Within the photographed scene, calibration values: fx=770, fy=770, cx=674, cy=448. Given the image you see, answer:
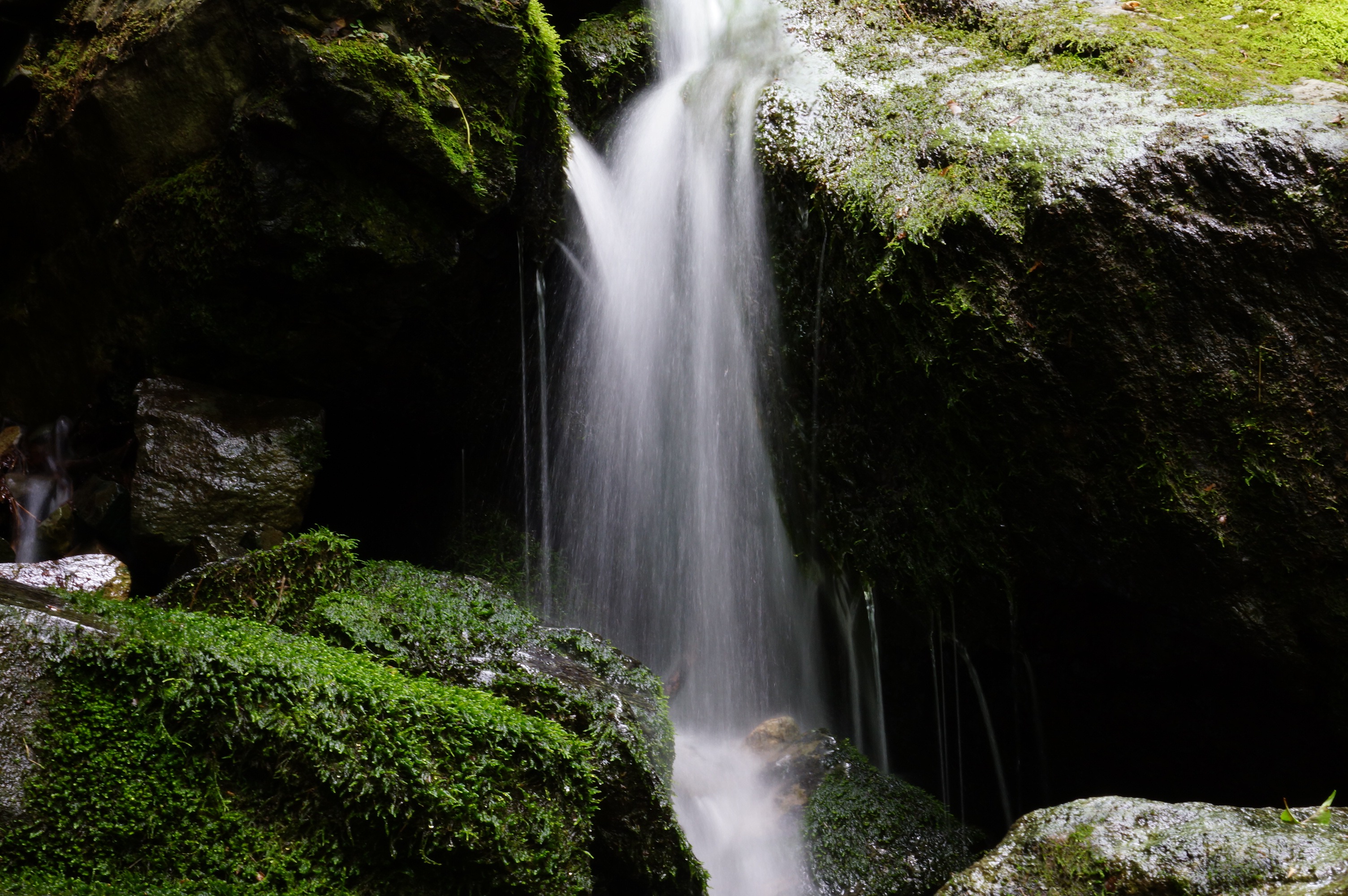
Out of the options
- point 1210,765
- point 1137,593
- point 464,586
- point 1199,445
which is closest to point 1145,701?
point 1210,765

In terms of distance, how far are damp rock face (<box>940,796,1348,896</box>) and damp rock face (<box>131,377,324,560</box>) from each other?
13.5 feet

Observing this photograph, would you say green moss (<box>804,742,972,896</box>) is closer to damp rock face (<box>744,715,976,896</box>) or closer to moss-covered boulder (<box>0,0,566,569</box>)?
damp rock face (<box>744,715,976,896</box>)

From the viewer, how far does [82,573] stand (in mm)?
4109

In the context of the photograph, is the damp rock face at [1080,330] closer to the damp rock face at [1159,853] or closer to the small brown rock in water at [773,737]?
the small brown rock in water at [773,737]

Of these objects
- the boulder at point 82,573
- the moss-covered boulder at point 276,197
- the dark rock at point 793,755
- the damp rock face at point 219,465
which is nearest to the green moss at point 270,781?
the boulder at point 82,573

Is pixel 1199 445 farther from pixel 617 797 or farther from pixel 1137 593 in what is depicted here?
pixel 617 797

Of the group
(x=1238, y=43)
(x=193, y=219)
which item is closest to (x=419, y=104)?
(x=193, y=219)

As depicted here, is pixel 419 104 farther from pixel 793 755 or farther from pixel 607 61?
pixel 793 755

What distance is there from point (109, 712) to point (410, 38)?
381cm

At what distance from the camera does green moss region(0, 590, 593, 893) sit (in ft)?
6.99

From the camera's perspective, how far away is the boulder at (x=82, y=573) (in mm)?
3859

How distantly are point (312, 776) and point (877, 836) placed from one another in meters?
3.16

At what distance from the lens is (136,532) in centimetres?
444

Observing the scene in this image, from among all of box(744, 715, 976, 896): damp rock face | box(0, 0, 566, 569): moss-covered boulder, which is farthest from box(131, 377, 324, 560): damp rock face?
box(744, 715, 976, 896): damp rock face
